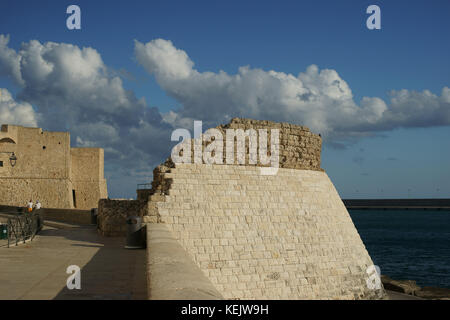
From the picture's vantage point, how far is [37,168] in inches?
1261

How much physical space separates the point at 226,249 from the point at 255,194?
2.26 meters

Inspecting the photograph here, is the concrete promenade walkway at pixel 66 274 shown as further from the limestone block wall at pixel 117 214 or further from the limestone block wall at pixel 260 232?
the limestone block wall at pixel 117 214

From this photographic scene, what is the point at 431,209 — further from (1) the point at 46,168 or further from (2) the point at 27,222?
(2) the point at 27,222

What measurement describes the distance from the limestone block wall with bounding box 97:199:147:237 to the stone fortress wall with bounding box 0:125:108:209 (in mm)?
19402

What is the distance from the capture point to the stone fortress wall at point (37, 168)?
100 feet

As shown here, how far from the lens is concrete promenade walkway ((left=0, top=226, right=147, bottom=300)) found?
5.56 meters

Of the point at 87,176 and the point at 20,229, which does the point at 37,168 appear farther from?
the point at 20,229

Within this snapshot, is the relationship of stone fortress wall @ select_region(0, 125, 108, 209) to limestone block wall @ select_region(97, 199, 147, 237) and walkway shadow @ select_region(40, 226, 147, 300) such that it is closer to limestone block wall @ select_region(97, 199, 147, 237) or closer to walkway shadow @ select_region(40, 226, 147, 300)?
limestone block wall @ select_region(97, 199, 147, 237)

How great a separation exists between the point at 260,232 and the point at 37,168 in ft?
81.8

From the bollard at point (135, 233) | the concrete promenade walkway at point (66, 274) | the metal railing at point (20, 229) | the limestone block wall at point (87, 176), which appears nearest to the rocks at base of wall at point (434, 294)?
the bollard at point (135, 233)

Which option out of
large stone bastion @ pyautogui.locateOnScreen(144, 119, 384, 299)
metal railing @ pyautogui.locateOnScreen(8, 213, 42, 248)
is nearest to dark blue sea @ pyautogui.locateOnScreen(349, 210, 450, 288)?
large stone bastion @ pyautogui.locateOnScreen(144, 119, 384, 299)

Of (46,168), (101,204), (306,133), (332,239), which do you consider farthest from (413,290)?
(46,168)

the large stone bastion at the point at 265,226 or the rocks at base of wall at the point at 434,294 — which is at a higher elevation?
the large stone bastion at the point at 265,226

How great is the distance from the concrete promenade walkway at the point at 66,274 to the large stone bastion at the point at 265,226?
54.1 inches
